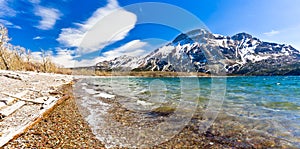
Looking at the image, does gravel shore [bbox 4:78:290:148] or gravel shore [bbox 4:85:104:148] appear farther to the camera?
gravel shore [bbox 4:78:290:148]

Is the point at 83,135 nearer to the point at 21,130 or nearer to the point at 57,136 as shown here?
the point at 57,136

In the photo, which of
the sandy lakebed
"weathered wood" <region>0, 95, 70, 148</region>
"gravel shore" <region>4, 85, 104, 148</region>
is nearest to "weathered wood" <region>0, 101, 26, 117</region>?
the sandy lakebed

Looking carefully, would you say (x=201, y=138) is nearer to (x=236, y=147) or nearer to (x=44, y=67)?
(x=236, y=147)

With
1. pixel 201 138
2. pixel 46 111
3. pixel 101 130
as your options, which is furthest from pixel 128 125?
pixel 46 111

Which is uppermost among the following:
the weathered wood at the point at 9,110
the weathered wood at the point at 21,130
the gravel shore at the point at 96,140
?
the weathered wood at the point at 9,110

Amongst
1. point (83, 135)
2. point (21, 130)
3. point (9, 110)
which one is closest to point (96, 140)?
point (83, 135)

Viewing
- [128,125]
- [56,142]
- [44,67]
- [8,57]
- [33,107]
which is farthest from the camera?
[44,67]

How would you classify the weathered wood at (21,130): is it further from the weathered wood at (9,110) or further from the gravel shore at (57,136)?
the weathered wood at (9,110)

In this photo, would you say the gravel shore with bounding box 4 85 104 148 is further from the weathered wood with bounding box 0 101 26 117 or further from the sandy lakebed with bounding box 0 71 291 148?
the weathered wood with bounding box 0 101 26 117

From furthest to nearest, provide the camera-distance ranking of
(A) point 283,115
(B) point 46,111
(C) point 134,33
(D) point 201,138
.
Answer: (C) point 134,33
(A) point 283,115
(B) point 46,111
(D) point 201,138

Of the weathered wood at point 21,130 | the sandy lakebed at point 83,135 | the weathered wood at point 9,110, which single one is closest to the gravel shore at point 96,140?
the sandy lakebed at point 83,135

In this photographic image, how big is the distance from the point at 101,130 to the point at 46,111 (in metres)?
4.74

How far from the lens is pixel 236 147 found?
→ 819 centimetres

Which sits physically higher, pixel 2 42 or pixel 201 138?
pixel 2 42
